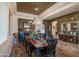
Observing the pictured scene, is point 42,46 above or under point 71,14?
under

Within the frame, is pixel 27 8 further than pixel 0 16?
Yes

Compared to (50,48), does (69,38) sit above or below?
above

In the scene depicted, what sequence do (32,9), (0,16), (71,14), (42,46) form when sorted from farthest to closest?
1. (71,14)
2. (32,9)
3. (42,46)
4. (0,16)

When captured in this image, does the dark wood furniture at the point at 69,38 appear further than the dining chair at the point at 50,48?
Yes

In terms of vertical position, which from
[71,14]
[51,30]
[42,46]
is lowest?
[42,46]

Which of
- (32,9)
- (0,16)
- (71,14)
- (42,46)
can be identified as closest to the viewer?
(0,16)

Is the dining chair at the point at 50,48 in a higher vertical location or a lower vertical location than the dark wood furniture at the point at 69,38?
lower

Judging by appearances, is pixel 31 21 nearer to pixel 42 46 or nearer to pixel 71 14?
pixel 42 46

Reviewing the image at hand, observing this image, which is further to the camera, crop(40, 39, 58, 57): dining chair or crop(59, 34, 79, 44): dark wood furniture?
crop(59, 34, 79, 44): dark wood furniture

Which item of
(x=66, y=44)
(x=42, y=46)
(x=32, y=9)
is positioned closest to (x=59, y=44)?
(x=66, y=44)

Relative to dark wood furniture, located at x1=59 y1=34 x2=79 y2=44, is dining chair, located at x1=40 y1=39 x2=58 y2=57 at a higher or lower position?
lower

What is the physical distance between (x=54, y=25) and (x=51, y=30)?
0.69 feet

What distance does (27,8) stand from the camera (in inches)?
130

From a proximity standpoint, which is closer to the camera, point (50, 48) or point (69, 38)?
point (50, 48)
